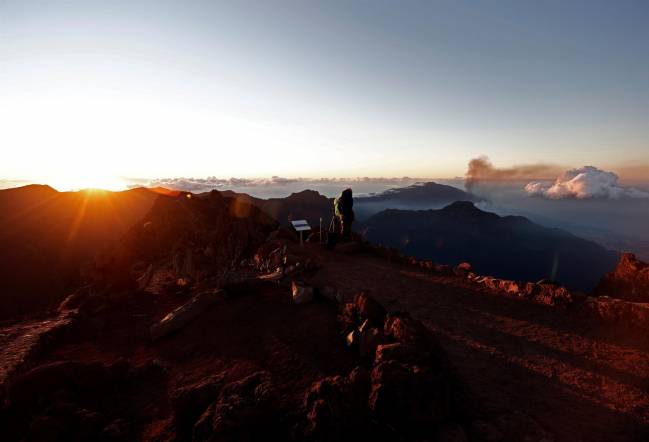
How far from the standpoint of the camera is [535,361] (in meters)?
10.2

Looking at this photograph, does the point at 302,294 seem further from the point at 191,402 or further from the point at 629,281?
the point at 629,281

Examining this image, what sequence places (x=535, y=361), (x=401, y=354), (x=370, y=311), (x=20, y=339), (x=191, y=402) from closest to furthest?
(x=191, y=402) → (x=401, y=354) → (x=535, y=361) → (x=370, y=311) → (x=20, y=339)

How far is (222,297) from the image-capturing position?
51.1 feet

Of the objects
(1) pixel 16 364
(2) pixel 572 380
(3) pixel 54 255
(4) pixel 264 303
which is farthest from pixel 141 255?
(3) pixel 54 255

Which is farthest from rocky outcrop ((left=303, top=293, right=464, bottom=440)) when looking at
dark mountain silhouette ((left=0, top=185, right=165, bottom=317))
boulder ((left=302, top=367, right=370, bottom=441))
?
dark mountain silhouette ((left=0, top=185, right=165, bottom=317))

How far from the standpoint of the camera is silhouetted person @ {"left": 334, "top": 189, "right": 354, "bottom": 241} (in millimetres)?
25031

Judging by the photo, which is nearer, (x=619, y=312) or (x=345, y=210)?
(x=619, y=312)

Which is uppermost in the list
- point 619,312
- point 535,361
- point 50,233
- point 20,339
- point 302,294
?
point 302,294

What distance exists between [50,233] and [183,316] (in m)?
132

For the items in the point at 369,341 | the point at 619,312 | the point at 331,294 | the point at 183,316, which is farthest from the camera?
the point at 183,316

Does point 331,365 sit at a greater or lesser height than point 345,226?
lesser

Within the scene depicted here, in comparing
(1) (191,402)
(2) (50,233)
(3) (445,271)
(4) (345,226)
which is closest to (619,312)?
(3) (445,271)

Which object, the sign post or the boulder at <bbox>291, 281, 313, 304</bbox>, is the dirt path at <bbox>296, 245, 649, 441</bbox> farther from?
the sign post

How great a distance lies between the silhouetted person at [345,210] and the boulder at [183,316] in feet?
40.7
